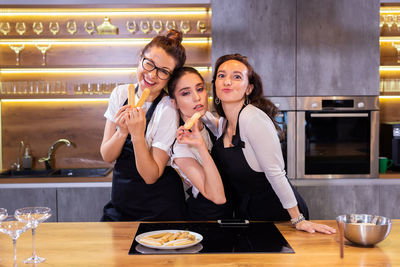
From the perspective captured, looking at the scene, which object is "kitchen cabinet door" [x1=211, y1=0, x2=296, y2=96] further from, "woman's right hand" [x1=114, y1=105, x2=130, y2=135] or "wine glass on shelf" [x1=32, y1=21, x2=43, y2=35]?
"woman's right hand" [x1=114, y1=105, x2=130, y2=135]

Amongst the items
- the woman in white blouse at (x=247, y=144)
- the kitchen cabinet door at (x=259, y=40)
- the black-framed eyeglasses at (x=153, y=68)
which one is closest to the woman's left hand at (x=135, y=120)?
the black-framed eyeglasses at (x=153, y=68)

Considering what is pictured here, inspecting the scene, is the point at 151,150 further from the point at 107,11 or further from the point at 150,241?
the point at 107,11

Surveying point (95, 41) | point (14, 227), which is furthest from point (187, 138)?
point (95, 41)

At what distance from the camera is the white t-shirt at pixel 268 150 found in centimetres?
192

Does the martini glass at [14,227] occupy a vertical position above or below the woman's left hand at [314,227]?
above

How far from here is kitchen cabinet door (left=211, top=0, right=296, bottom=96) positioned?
12.3 ft

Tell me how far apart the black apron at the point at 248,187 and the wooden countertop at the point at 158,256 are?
0.82 ft

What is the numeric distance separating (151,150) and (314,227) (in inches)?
33.6

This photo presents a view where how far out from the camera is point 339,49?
148 inches

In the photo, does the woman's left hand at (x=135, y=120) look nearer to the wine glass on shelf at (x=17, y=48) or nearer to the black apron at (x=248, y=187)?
the black apron at (x=248, y=187)

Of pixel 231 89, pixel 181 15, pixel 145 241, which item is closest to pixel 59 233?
pixel 145 241

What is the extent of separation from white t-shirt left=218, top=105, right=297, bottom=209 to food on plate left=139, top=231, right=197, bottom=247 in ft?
1.58

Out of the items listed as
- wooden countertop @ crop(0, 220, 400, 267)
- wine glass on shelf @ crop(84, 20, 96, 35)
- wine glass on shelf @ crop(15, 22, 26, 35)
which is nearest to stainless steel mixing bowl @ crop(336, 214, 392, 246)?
wooden countertop @ crop(0, 220, 400, 267)

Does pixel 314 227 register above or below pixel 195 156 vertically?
below
